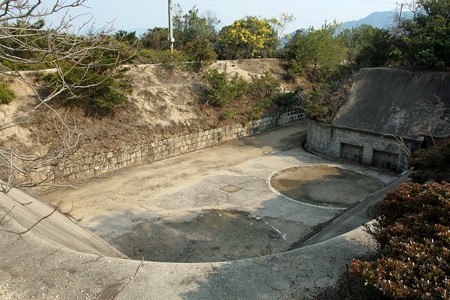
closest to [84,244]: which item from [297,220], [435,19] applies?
[297,220]

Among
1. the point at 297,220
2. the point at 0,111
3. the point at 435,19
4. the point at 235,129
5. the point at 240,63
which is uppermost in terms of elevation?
the point at 435,19

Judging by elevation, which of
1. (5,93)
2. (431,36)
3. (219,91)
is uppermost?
(431,36)

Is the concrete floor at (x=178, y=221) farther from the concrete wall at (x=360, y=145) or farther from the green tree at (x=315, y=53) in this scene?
the green tree at (x=315, y=53)

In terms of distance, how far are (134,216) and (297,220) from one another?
5599 mm

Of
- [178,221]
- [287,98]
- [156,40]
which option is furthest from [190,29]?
[178,221]

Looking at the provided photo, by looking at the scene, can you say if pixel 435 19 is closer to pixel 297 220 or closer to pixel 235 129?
pixel 235 129

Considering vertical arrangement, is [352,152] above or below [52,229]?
below

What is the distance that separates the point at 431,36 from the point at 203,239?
1564cm

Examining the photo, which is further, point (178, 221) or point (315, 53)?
point (315, 53)

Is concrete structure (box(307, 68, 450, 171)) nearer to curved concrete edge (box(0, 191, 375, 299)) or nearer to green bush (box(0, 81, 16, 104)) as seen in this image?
curved concrete edge (box(0, 191, 375, 299))

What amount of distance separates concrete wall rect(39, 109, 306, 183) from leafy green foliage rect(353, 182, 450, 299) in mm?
9296

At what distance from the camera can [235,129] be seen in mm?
21641

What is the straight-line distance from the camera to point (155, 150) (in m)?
17.8

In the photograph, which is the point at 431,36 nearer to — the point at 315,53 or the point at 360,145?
the point at 360,145
